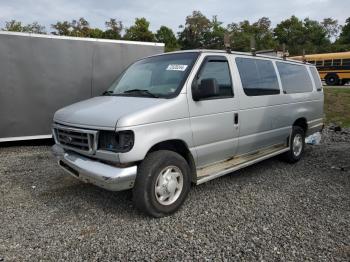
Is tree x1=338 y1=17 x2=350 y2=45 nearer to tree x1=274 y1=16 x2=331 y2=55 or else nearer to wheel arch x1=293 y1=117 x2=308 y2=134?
tree x1=274 y1=16 x2=331 y2=55

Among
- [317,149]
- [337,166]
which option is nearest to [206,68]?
[337,166]

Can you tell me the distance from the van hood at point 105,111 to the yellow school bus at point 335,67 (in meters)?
22.2

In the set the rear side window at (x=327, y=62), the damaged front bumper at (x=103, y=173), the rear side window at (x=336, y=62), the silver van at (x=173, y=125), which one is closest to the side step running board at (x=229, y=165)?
the silver van at (x=173, y=125)

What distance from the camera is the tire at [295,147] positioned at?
6.19 m

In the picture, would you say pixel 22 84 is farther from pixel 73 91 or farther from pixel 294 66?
pixel 294 66

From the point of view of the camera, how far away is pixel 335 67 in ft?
80.8

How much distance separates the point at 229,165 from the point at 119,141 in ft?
6.17

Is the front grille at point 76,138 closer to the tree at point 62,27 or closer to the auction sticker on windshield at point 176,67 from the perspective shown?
the auction sticker on windshield at point 176,67

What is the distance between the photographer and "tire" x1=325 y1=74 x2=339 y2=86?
80.5 ft

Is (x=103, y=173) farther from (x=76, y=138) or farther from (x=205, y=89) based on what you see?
(x=205, y=89)

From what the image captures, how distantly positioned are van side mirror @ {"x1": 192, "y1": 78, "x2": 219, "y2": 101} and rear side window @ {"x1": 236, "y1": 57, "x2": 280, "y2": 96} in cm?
94

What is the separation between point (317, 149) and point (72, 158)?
5.66 metres

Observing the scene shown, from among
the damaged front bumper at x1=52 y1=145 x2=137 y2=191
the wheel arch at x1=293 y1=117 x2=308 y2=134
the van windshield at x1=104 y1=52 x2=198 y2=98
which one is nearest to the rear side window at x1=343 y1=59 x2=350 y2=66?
the wheel arch at x1=293 y1=117 x2=308 y2=134

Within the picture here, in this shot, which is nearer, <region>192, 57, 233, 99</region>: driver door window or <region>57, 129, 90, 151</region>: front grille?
<region>57, 129, 90, 151</region>: front grille
